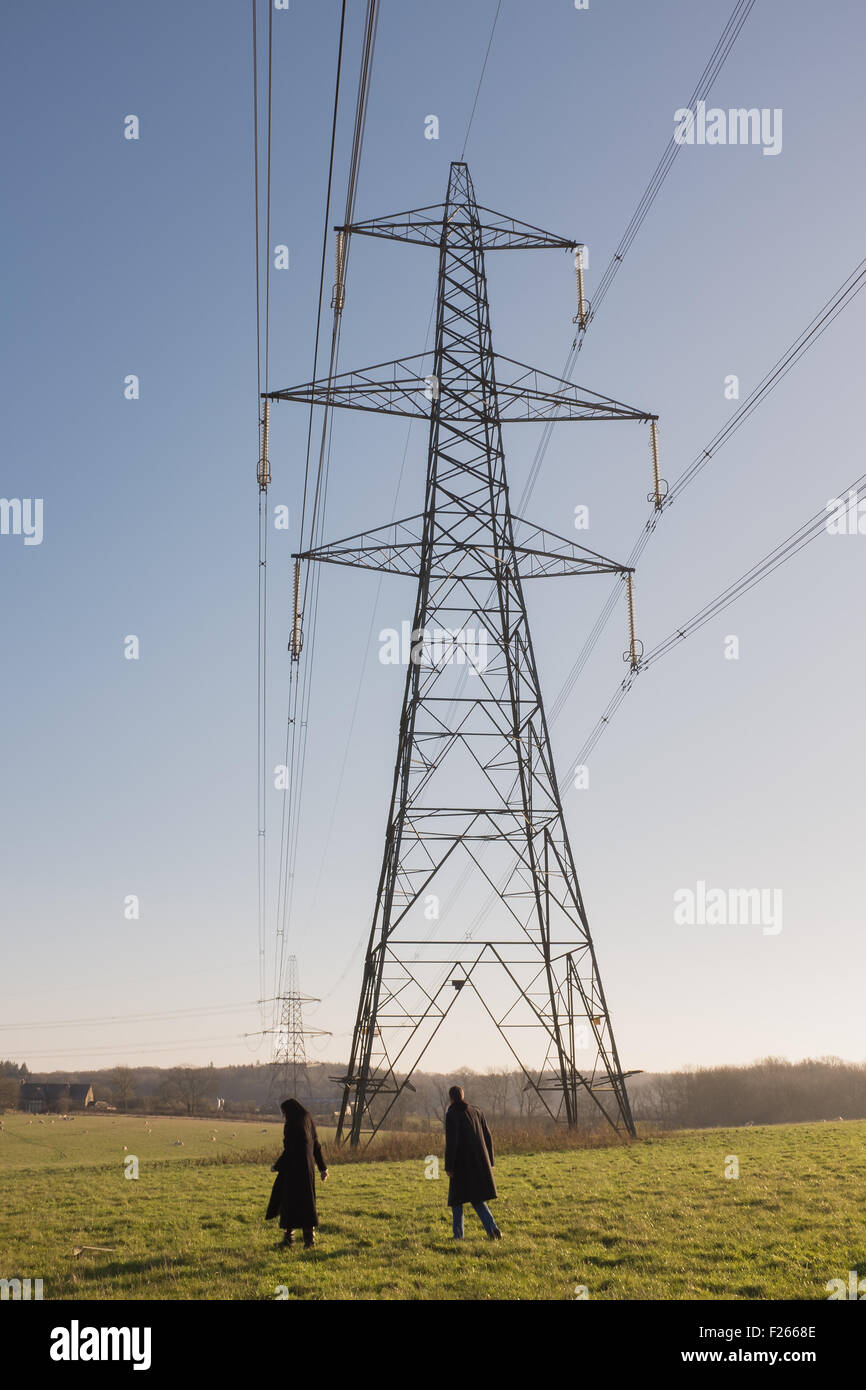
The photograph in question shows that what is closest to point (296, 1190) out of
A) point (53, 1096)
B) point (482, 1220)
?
point (482, 1220)

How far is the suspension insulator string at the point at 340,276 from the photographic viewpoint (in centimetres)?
1875

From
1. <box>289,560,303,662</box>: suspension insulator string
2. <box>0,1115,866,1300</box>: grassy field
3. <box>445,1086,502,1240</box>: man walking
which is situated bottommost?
<box>0,1115,866,1300</box>: grassy field

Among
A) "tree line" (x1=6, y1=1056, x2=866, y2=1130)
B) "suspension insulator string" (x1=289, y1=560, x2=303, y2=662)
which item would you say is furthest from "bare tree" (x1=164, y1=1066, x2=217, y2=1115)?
"suspension insulator string" (x1=289, y1=560, x2=303, y2=662)

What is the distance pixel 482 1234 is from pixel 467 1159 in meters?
1.06

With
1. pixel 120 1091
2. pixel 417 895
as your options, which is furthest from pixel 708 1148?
pixel 120 1091

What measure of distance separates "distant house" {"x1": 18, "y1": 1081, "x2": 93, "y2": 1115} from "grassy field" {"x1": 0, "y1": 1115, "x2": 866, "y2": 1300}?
138 metres

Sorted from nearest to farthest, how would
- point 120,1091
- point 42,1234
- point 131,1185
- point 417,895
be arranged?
point 42,1234
point 131,1185
point 417,895
point 120,1091

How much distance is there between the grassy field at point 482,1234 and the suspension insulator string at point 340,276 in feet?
48.0

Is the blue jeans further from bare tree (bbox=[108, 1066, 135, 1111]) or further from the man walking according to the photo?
bare tree (bbox=[108, 1066, 135, 1111])

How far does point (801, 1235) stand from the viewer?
11734mm

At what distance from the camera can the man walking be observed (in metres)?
12.3
